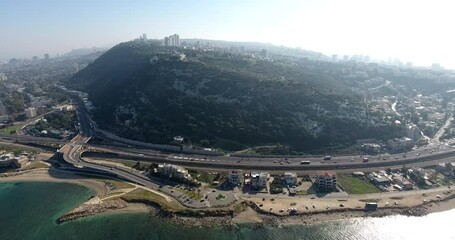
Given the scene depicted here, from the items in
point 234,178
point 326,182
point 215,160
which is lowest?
point 215,160

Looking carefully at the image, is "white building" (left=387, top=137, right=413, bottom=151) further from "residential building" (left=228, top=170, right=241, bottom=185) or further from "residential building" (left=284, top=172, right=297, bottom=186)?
"residential building" (left=228, top=170, right=241, bottom=185)

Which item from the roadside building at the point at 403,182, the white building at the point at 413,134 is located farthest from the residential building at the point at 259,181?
the white building at the point at 413,134

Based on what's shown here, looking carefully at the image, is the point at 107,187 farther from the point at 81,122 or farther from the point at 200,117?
the point at 81,122

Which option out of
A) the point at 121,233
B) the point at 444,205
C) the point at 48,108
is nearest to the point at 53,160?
the point at 121,233

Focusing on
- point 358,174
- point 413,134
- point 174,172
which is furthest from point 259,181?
point 413,134

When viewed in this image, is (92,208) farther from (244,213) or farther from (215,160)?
(215,160)

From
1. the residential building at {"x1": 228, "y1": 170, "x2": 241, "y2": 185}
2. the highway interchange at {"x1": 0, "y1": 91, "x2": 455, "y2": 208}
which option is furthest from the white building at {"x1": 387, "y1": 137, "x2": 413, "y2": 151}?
the residential building at {"x1": 228, "y1": 170, "x2": 241, "y2": 185}
